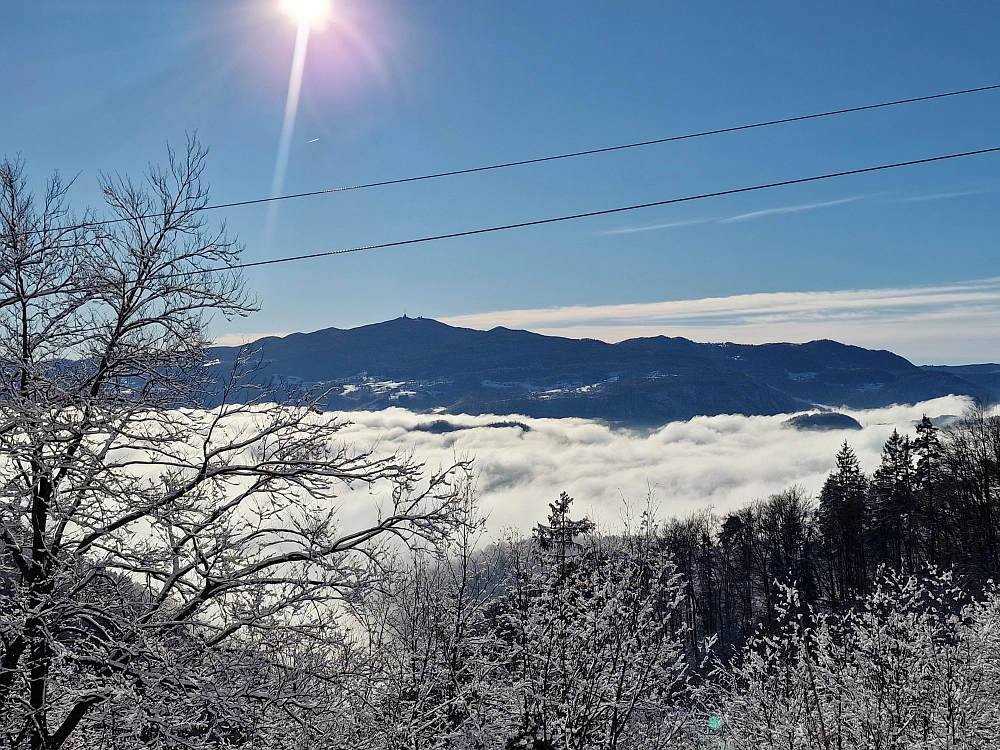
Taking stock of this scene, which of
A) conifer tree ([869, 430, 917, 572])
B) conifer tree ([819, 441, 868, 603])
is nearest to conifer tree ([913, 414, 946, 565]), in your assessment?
conifer tree ([869, 430, 917, 572])

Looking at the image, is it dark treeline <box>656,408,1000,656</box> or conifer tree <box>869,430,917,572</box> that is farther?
conifer tree <box>869,430,917,572</box>

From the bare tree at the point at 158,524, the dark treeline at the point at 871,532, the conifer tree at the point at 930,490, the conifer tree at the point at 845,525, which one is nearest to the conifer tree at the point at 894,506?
the dark treeline at the point at 871,532

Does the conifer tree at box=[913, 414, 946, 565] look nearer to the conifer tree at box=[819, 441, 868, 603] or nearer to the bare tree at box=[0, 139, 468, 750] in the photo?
the conifer tree at box=[819, 441, 868, 603]

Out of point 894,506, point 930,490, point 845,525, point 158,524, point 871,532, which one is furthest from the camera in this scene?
point 845,525

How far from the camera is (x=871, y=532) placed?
52.0 metres

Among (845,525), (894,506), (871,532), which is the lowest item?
(871,532)

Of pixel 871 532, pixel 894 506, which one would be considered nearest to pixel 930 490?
pixel 894 506

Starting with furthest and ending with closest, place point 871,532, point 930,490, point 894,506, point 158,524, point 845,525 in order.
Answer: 1. point 845,525
2. point 871,532
3. point 894,506
4. point 930,490
5. point 158,524

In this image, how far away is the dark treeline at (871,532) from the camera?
48281mm

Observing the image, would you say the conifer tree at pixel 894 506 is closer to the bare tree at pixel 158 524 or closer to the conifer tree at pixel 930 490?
the conifer tree at pixel 930 490

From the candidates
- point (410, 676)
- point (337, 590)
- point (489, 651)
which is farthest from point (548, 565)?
point (337, 590)

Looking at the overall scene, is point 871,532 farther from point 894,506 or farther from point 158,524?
point 158,524

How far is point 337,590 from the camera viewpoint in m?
7.76

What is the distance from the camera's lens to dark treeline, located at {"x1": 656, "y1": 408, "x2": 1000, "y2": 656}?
1901 inches
